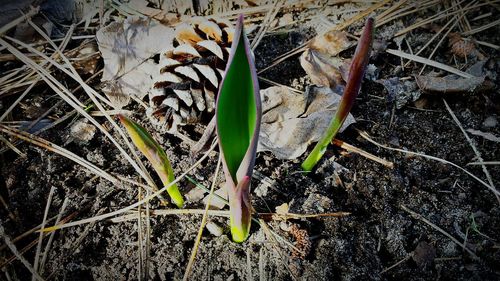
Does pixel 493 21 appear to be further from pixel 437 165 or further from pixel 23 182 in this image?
pixel 23 182

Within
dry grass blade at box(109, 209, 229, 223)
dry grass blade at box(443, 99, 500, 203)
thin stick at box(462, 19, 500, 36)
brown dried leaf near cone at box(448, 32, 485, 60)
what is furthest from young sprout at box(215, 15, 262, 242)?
thin stick at box(462, 19, 500, 36)

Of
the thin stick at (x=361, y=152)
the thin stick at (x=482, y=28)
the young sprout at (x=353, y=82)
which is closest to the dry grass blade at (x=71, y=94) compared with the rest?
the young sprout at (x=353, y=82)

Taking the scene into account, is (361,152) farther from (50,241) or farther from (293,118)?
(50,241)

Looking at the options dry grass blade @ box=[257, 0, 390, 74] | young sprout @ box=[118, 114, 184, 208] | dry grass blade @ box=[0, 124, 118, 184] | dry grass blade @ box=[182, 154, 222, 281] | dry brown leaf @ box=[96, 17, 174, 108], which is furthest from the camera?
dry grass blade @ box=[257, 0, 390, 74]

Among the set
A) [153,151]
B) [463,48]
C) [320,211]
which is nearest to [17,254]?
[153,151]

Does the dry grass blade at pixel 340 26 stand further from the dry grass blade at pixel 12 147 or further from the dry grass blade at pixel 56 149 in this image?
the dry grass blade at pixel 12 147

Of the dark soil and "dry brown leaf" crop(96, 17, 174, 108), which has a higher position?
"dry brown leaf" crop(96, 17, 174, 108)

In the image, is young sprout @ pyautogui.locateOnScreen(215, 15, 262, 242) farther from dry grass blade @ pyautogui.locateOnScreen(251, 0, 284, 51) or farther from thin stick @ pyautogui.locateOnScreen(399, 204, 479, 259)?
dry grass blade @ pyautogui.locateOnScreen(251, 0, 284, 51)
